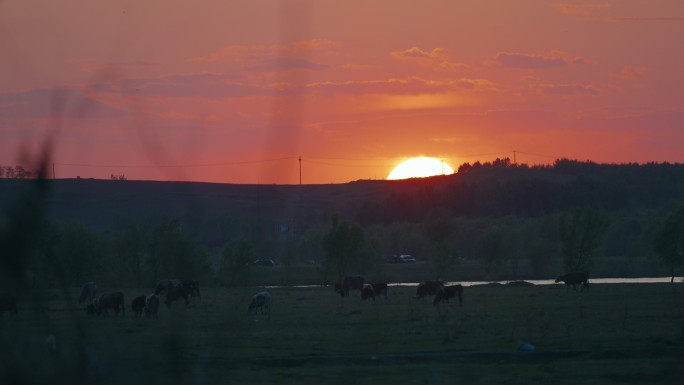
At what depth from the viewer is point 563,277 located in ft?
189

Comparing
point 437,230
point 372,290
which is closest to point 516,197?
point 437,230

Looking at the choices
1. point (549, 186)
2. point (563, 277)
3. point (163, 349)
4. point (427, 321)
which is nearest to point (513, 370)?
point (427, 321)

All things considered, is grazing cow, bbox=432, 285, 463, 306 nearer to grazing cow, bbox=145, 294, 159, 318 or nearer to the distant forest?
the distant forest

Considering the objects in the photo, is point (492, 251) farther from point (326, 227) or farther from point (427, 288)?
point (427, 288)

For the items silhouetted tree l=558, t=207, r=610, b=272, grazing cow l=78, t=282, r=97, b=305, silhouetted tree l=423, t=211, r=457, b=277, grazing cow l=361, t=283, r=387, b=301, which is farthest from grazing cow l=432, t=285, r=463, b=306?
silhouetted tree l=423, t=211, r=457, b=277

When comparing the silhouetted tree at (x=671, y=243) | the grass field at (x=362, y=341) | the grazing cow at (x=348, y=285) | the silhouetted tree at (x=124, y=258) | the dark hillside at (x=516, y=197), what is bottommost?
the grass field at (x=362, y=341)

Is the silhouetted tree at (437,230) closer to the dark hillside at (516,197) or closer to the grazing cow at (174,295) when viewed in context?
the dark hillside at (516,197)

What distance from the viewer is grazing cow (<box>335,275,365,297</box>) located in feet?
184

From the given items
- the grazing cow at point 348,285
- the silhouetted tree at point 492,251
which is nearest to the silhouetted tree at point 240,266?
the grazing cow at point 348,285

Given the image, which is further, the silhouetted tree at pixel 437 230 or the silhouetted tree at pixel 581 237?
the silhouetted tree at pixel 437 230

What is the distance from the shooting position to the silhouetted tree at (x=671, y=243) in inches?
2758

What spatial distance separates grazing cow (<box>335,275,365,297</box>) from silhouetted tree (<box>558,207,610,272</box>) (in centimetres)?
2448

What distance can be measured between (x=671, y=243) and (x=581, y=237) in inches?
340

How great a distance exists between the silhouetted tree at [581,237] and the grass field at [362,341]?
25254 millimetres
